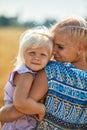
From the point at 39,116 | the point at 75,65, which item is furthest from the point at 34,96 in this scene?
the point at 75,65

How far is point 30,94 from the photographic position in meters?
4.52

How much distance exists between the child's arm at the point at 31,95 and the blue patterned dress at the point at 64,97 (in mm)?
55

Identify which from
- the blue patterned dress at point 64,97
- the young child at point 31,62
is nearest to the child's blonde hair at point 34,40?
the young child at point 31,62

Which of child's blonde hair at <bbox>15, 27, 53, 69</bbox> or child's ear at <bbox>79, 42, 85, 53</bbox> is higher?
child's blonde hair at <bbox>15, 27, 53, 69</bbox>

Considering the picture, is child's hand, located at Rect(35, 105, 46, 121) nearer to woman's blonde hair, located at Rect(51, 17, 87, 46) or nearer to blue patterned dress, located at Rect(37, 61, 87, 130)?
blue patterned dress, located at Rect(37, 61, 87, 130)

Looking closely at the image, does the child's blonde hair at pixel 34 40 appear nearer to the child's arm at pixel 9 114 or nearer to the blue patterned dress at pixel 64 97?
the blue patterned dress at pixel 64 97

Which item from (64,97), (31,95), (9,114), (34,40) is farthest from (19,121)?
(34,40)

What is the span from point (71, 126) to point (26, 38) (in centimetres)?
73

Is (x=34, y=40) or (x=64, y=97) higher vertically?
(x=34, y=40)

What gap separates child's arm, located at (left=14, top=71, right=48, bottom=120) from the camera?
4.49m

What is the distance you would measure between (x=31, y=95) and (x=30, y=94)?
11 mm

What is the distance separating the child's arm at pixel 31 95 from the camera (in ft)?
14.7

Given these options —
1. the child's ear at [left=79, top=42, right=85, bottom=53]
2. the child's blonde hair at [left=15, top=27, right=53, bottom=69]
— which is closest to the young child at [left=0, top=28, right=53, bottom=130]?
the child's blonde hair at [left=15, top=27, right=53, bottom=69]

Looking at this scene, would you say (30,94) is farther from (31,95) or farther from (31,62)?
(31,62)
